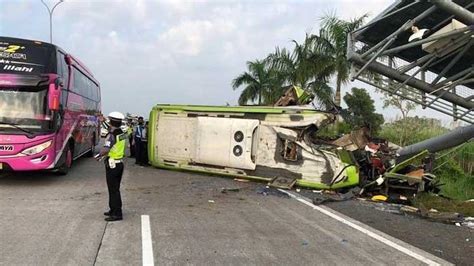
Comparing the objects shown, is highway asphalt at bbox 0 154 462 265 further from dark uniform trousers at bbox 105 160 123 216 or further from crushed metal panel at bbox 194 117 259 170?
crushed metal panel at bbox 194 117 259 170

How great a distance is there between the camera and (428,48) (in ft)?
38.4

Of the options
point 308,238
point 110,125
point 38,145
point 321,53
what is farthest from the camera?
point 321,53

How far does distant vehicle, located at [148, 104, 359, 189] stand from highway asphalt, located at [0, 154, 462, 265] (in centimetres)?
134

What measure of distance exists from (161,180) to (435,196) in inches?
264

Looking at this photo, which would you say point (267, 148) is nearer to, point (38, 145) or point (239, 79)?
point (38, 145)

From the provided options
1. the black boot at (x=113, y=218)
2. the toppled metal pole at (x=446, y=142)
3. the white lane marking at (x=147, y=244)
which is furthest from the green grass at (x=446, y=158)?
the black boot at (x=113, y=218)

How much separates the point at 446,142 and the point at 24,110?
11511mm

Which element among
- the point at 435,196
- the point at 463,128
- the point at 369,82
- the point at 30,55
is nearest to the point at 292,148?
the point at 369,82

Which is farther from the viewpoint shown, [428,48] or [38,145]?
[428,48]

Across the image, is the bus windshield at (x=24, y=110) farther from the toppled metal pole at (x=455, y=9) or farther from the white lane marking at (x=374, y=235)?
the toppled metal pole at (x=455, y=9)

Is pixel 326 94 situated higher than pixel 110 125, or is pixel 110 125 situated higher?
pixel 326 94

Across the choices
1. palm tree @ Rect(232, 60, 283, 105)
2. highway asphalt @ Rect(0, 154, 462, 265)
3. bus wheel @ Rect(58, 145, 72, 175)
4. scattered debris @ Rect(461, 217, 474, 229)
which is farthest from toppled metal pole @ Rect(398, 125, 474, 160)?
palm tree @ Rect(232, 60, 283, 105)

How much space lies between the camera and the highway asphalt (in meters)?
6.07

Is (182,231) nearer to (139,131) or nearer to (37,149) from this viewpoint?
(37,149)
